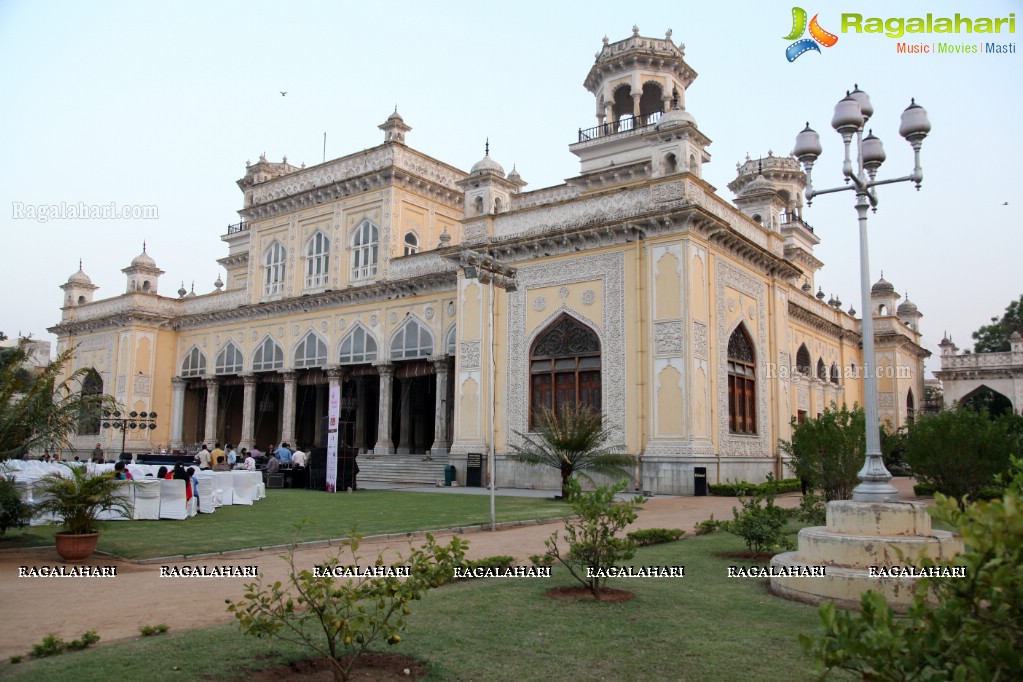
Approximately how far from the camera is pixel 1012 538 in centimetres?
263

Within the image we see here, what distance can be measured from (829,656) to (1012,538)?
0.73 meters

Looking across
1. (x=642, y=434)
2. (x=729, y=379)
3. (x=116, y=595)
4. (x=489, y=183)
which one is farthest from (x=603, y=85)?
(x=116, y=595)

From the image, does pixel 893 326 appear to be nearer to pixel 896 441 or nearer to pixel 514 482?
pixel 896 441

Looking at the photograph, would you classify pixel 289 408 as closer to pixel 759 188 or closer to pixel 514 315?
pixel 514 315

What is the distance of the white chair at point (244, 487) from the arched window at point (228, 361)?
18883mm

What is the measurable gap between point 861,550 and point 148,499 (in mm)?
11245

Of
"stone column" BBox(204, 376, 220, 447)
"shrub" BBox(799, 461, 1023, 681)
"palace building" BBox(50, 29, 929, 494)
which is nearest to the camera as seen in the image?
"shrub" BBox(799, 461, 1023, 681)

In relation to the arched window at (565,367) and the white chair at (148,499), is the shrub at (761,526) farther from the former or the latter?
the arched window at (565,367)

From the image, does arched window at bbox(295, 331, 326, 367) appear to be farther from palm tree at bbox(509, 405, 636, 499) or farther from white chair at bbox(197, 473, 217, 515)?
white chair at bbox(197, 473, 217, 515)

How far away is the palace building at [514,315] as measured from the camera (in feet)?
67.8

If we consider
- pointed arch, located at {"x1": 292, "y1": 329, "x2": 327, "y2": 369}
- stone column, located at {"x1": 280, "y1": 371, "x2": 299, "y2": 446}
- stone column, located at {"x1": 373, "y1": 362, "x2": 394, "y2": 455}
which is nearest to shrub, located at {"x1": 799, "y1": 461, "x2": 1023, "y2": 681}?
stone column, located at {"x1": 373, "y1": 362, "x2": 394, "y2": 455}

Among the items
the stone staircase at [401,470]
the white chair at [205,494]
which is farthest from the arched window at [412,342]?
the white chair at [205,494]

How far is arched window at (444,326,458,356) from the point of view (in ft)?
88.4

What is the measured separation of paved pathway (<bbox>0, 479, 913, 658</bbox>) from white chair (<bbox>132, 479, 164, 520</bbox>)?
10.1 feet
